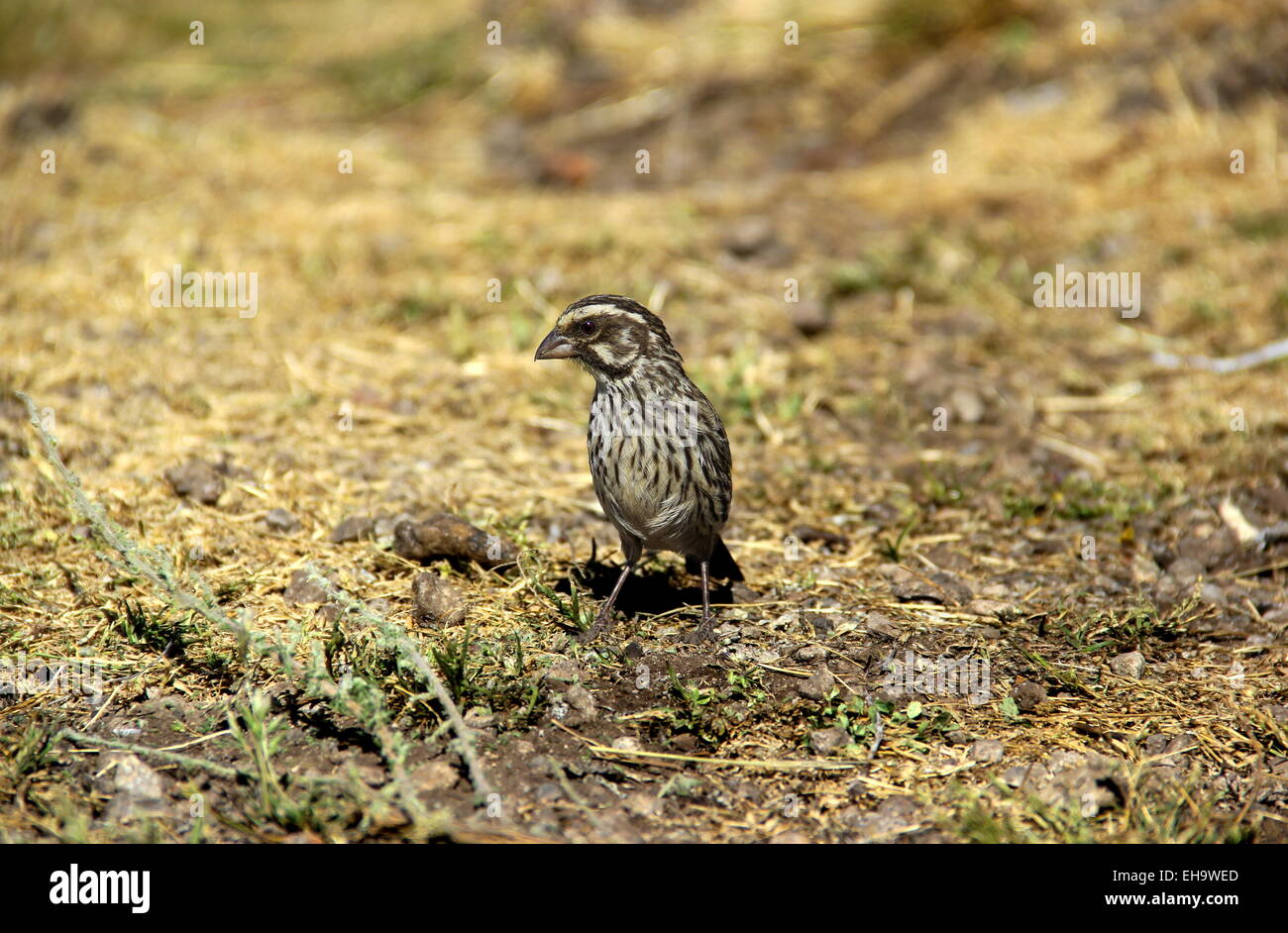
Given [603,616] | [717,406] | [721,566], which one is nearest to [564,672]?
[603,616]

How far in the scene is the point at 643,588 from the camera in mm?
5262

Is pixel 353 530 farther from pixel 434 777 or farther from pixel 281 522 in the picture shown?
pixel 434 777

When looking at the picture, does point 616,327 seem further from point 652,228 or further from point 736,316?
point 652,228

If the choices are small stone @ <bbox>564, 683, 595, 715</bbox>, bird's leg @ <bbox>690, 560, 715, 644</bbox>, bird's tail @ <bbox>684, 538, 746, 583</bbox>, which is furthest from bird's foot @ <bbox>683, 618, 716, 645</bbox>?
small stone @ <bbox>564, 683, 595, 715</bbox>

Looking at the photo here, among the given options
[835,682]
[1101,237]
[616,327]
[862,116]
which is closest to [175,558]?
[616,327]

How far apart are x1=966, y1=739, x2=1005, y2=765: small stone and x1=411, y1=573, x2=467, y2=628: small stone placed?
6.28ft

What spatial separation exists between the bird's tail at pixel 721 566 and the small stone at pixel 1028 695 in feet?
4.29

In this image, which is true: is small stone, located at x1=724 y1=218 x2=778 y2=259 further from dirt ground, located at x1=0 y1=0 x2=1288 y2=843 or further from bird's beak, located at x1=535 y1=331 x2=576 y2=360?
bird's beak, located at x1=535 y1=331 x2=576 y2=360

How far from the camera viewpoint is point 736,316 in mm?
7566

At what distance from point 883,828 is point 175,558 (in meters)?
2.98

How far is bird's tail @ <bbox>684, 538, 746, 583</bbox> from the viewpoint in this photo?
16.8ft

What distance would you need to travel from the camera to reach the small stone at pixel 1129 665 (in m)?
4.52

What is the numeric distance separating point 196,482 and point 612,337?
206 centimetres

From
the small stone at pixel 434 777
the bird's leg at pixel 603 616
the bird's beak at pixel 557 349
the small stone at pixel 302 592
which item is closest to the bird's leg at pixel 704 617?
the bird's leg at pixel 603 616
